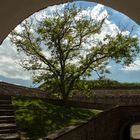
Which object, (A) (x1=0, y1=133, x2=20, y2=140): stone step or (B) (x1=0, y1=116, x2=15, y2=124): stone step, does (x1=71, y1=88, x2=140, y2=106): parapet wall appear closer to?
(B) (x1=0, y1=116, x2=15, y2=124): stone step

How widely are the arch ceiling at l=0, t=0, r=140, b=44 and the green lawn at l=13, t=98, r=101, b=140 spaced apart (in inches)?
428

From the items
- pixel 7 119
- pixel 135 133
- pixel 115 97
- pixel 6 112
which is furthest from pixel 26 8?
pixel 135 133

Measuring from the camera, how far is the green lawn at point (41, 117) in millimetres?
13547

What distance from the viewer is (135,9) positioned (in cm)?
164

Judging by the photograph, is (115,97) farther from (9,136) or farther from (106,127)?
(9,136)

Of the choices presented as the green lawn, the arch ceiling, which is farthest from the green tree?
the arch ceiling

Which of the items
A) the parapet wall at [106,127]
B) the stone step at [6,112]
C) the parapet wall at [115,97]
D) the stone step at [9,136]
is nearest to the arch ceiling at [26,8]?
the parapet wall at [106,127]

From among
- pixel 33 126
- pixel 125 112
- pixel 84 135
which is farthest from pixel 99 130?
pixel 125 112

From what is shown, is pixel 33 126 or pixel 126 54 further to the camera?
pixel 126 54

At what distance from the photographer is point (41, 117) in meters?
15.3

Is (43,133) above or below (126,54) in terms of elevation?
below

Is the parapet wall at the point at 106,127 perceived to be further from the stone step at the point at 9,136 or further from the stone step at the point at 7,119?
the stone step at the point at 7,119

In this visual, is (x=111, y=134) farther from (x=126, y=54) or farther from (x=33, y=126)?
(x=33, y=126)

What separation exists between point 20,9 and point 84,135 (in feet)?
41.7
